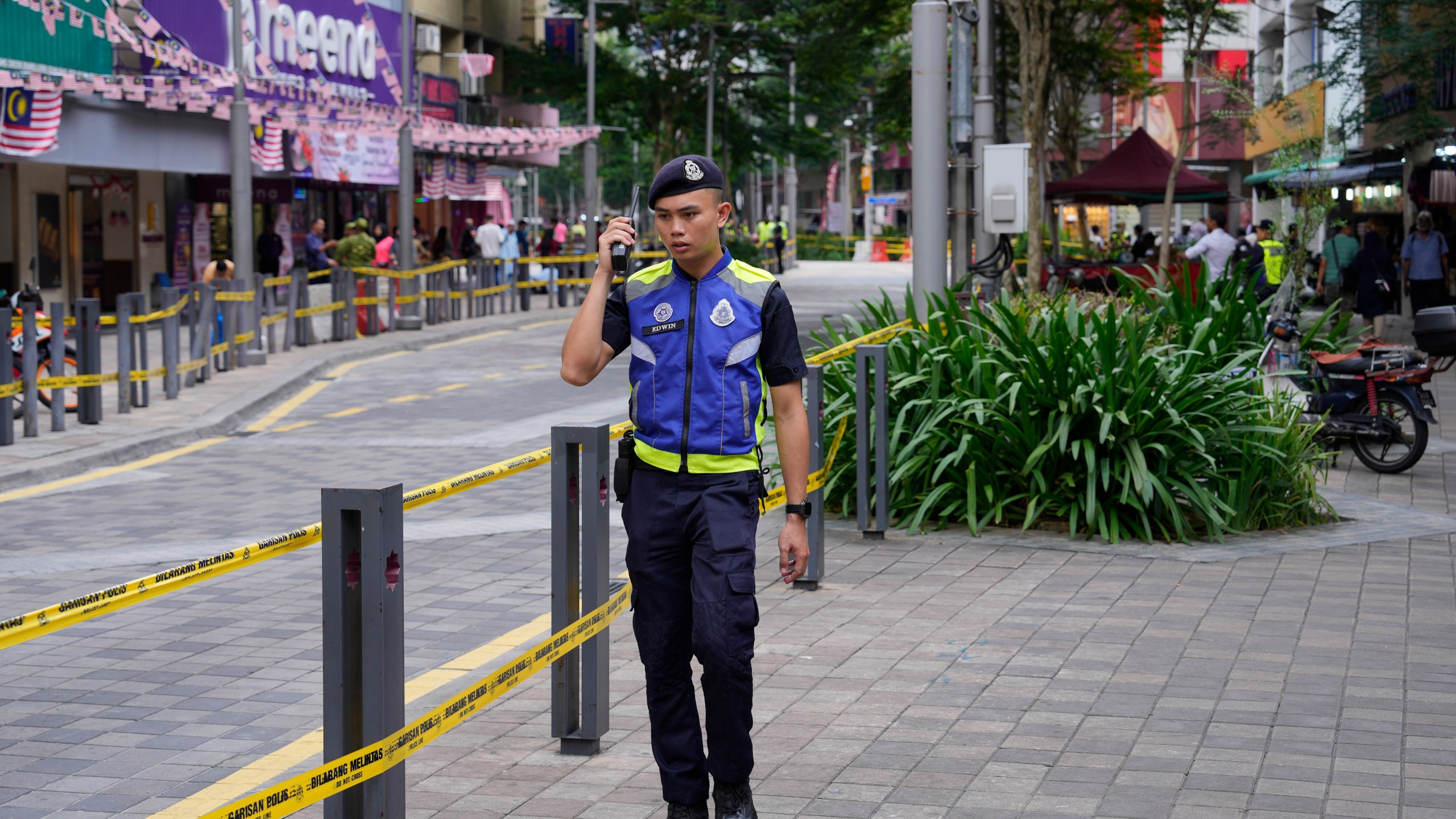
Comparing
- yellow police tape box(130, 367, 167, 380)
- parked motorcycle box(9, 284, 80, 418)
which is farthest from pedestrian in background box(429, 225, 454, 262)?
parked motorcycle box(9, 284, 80, 418)

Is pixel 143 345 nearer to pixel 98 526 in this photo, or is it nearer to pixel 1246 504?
pixel 98 526

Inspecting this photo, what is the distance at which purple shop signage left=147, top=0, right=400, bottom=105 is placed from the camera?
2853cm

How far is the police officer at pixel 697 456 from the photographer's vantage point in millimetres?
4355

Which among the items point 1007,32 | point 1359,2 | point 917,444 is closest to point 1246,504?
point 917,444

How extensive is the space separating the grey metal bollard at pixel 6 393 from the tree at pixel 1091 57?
19.0m

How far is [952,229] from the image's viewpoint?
516 inches

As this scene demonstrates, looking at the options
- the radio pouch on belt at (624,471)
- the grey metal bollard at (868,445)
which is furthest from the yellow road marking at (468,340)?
the radio pouch on belt at (624,471)

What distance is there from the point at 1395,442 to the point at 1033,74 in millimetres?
10693

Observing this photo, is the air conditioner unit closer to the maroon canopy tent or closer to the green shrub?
the maroon canopy tent

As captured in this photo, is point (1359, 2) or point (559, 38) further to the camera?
point (559, 38)

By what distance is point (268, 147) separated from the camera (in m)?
28.2

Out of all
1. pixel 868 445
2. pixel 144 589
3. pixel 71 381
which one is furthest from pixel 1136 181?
pixel 144 589

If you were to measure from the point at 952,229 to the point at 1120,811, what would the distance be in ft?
28.7

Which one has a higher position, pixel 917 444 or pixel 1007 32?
pixel 1007 32
